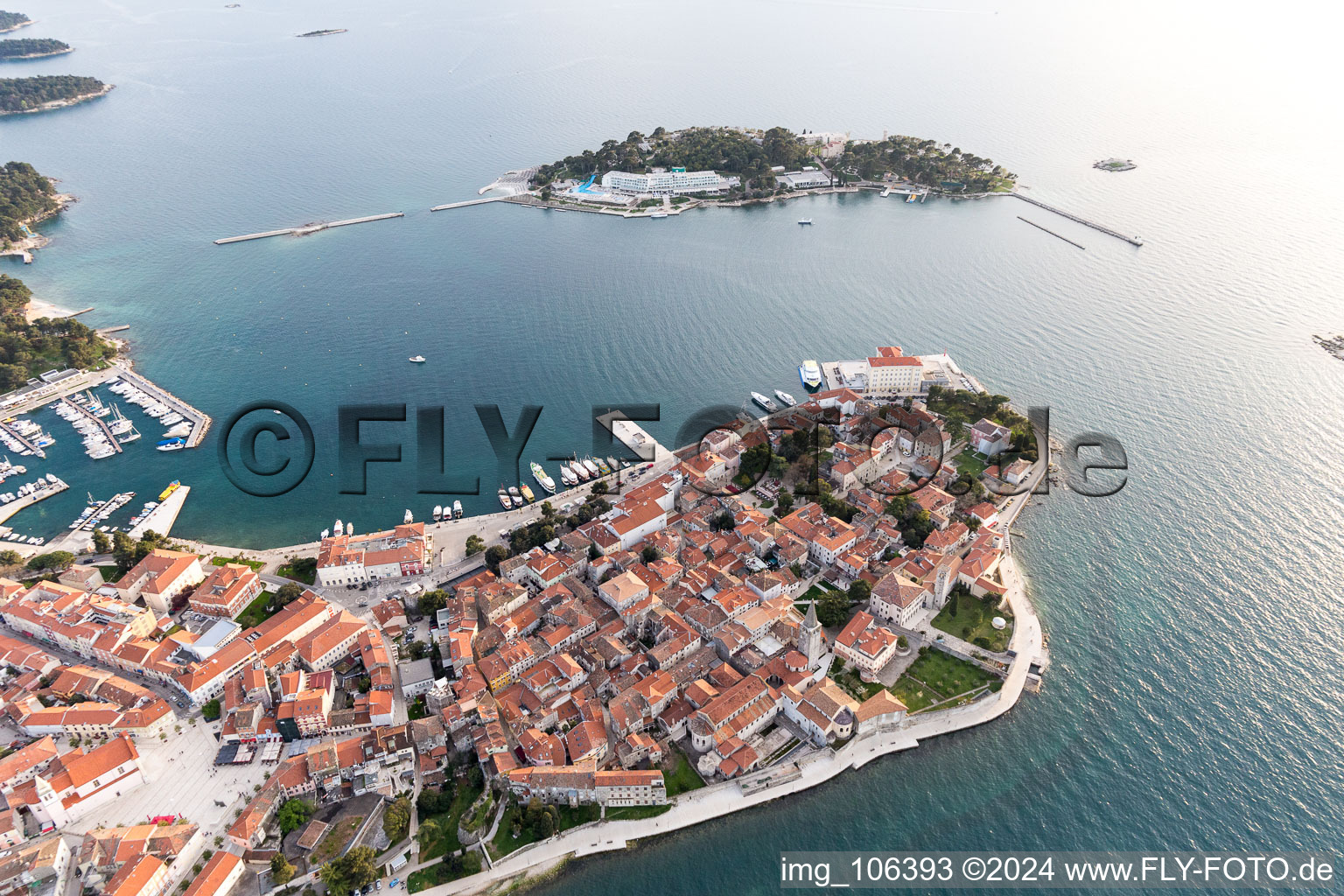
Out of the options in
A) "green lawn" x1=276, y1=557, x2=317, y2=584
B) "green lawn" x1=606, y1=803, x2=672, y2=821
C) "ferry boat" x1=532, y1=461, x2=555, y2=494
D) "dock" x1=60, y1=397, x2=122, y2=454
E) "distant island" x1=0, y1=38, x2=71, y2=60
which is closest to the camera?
"green lawn" x1=606, y1=803, x2=672, y2=821

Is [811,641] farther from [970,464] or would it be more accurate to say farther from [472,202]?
[472,202]

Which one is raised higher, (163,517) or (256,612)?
(163,517)

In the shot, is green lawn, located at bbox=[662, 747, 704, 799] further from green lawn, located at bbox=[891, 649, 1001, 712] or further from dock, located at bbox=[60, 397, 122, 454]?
dock, located at bbox=[60, 397, 122, 454]

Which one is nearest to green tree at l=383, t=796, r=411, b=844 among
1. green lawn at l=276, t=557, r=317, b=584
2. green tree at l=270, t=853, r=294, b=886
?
green tree at l=270, t=853, r=294, b=886

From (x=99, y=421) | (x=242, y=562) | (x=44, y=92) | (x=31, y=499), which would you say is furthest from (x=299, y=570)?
(x=44, y=92)

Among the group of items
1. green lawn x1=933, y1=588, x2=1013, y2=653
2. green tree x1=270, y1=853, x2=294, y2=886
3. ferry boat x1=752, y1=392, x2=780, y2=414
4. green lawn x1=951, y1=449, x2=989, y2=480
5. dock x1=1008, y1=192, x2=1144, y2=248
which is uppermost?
dock x1=1008, y1=192, x2=1144, y2=248

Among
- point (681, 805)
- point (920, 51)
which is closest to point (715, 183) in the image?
point (681, 805)

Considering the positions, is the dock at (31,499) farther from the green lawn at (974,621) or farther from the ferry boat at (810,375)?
the green lawn at (974,621)

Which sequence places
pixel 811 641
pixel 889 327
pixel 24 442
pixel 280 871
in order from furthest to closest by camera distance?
pixel 889 327 → pixel 24 442 → pixel 811 641 → pixel 280 871
